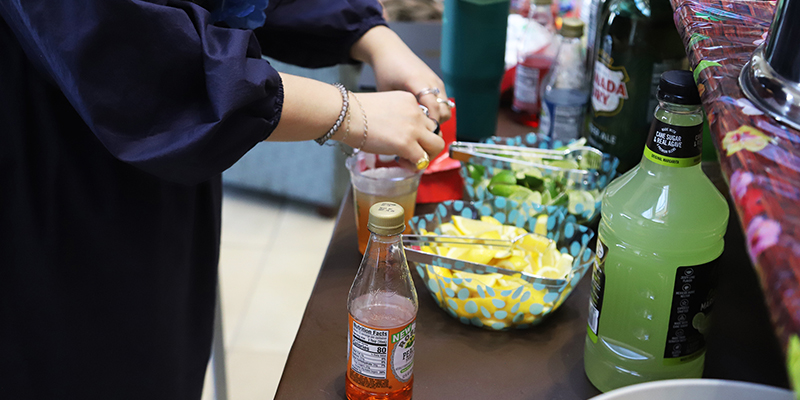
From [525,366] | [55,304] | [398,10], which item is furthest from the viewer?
[398,10]

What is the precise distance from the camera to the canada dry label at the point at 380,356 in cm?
61

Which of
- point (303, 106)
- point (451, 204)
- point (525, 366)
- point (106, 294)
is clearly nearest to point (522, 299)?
point (525, 366)

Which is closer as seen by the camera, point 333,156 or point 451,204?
point 451,204

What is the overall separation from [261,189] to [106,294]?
1.98 meters

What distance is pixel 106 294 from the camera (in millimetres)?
884

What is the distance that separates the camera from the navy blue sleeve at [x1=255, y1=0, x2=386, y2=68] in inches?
40.9

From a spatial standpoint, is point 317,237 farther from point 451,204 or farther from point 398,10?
point 451,204

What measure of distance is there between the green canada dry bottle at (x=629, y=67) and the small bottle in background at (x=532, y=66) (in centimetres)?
34

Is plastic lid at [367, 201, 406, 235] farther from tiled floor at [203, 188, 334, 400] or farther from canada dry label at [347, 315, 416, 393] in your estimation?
tiled floor at [203, 188, 334, 400]

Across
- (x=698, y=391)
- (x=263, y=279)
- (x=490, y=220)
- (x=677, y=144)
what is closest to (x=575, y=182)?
(x=490, y=220)

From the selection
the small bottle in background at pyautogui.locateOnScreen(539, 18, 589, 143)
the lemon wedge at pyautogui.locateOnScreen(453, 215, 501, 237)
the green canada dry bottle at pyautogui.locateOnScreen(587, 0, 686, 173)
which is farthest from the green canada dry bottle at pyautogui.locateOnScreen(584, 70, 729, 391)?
the small bottle in background at pyautogui.locateOnScreen(539, 18, 589, 143)

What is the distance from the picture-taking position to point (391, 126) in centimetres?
87

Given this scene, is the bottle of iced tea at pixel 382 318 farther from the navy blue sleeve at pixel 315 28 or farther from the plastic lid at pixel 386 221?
the navy blue sleeve at pixel 315 28

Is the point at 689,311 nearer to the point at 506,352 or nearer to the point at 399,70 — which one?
the point at 506,352
